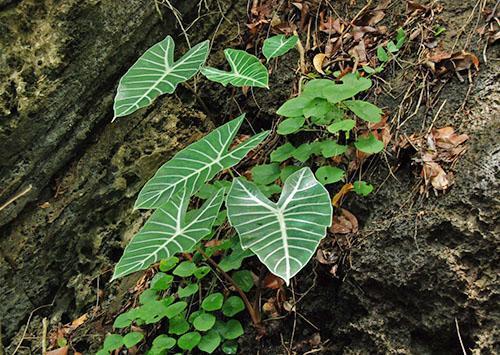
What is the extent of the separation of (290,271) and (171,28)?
1.58 meters

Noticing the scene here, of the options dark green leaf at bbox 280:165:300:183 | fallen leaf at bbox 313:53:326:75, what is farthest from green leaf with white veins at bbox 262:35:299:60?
dark green leaf at bbox 280:165:300:183

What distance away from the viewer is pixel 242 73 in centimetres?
193

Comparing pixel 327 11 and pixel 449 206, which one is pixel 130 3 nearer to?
Result: pixel 327 11

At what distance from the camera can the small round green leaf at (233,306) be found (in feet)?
5.83

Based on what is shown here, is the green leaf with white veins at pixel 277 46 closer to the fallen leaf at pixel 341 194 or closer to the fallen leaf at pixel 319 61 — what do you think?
the fallen leaf at pixel 319 61

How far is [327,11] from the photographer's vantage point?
7.80 feet

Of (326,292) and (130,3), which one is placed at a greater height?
(130,3)

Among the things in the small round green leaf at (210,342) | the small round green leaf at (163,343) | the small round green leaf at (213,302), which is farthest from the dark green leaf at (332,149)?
the small round green leaf at (163,343)

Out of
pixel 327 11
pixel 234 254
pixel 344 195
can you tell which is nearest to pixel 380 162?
pixel 344 195

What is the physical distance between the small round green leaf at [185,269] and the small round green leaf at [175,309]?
0.10 metres

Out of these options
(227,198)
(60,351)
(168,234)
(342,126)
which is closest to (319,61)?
(342,126)

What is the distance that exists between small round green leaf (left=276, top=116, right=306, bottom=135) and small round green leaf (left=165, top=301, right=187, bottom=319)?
704mm

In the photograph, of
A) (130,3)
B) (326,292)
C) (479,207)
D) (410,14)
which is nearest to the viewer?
(479,207)

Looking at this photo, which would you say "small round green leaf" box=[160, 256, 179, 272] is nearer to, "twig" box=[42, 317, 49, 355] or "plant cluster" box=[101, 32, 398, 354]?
"plant cluster" box=[101, 32, 398, 354]
